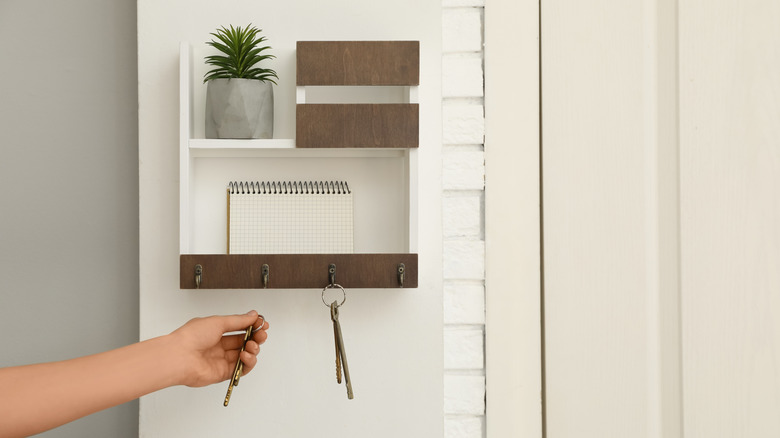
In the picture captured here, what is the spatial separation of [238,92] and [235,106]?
0.02 metres

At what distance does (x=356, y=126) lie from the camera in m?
0.85

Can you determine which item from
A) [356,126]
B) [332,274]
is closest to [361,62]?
[356,126]

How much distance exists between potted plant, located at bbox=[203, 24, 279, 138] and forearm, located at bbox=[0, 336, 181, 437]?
1.18 ft

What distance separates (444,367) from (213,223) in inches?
18.6

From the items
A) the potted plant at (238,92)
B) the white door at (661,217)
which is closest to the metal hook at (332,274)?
the potted plant at (238,92)

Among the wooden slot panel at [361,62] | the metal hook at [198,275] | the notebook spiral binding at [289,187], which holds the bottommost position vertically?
the metal hook at [198,275]

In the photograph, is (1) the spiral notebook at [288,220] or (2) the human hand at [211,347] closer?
(2) the human hand at [211,347]

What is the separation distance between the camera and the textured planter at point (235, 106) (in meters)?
0.86

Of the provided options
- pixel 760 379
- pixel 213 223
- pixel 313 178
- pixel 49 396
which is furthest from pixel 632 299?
pixel 49 396

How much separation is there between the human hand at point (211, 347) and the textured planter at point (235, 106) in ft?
0.96

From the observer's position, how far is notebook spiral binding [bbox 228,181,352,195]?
2.97ft

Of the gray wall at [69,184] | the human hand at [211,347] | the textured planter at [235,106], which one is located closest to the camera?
the human hand at [211,347]

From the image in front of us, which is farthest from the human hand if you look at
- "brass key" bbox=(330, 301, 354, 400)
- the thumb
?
"brass key" bbox=(330, 301, 354, 400)

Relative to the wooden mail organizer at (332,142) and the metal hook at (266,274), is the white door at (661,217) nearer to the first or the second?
the wooden mail organizer at (332,142)
